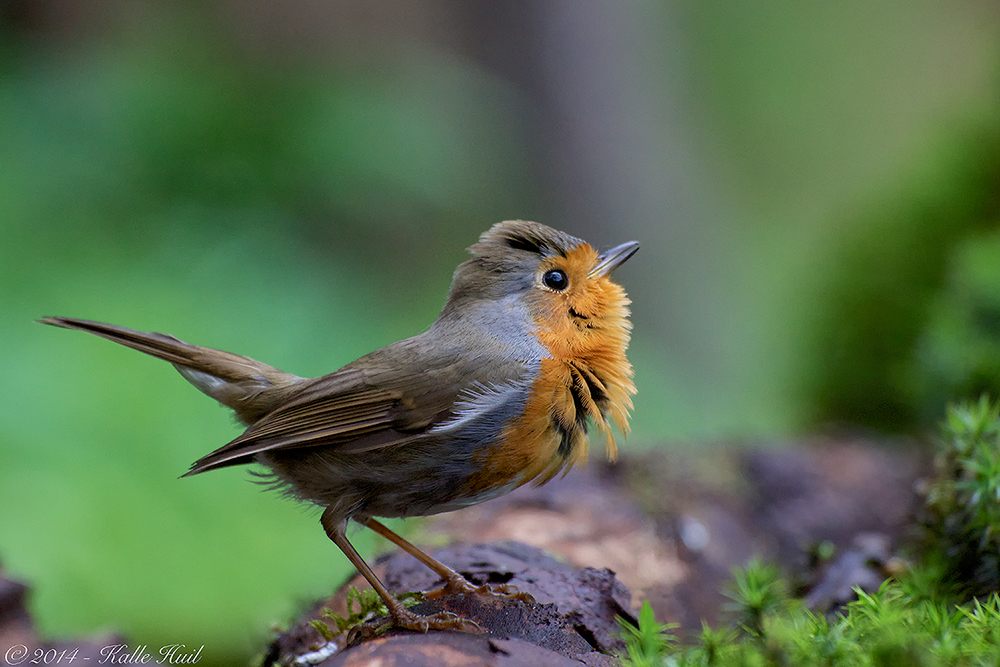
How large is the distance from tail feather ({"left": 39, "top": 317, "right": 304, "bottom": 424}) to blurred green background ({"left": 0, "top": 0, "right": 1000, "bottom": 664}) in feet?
1.62

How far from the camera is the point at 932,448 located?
461cm

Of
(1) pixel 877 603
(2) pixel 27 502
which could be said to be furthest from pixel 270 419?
(2) pixel 27 502

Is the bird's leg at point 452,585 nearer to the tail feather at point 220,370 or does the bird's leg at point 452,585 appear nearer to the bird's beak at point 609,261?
the tail feather at point 220,370

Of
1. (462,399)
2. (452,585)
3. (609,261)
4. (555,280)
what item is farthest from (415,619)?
(609,261)

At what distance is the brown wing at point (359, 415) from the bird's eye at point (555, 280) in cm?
55

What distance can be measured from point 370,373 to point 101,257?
5537mm

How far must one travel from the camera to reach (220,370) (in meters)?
3.46

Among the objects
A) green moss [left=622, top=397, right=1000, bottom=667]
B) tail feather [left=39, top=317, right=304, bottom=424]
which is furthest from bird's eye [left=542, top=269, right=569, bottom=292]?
green moss [left=622, top=397, right=1000, bottom=667]

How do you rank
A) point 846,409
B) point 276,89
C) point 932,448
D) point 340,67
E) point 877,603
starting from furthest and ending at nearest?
point 340,67, point 276,89, point 846,409, point 932,448, point 877,603

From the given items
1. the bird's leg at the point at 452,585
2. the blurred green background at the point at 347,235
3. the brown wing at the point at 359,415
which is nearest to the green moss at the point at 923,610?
the bird's leg at the point at 452,585

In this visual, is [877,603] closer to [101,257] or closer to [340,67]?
[101,257]

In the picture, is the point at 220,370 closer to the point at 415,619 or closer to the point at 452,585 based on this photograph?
the point at 452,585

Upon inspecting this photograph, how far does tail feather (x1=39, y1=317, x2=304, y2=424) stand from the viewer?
3.39 meters

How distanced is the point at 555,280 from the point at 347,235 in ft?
23.0
